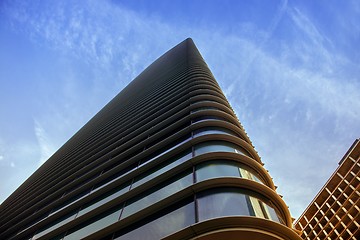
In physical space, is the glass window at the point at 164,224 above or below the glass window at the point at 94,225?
below

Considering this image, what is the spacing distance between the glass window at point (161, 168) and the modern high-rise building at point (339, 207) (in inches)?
2052

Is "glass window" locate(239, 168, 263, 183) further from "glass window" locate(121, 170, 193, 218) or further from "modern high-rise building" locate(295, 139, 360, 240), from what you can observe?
"modern high-rise building" locate(295, 139, 360, 240)

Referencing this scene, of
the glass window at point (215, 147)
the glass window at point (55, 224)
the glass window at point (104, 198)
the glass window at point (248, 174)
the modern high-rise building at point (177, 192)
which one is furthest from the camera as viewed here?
the glass window at point (55, 224)

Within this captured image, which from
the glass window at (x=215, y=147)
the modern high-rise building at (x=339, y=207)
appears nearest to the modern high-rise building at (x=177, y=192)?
the glass window at (x=215, y=147)

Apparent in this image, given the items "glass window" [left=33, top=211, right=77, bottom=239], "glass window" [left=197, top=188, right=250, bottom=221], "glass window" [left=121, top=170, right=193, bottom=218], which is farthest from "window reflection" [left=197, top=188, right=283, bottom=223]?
"glass window" [left=33, top=211, right=77, bottom=239]

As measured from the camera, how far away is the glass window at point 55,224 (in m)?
15.0

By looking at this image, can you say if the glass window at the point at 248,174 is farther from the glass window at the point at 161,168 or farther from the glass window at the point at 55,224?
the glass window at the point at 55,224

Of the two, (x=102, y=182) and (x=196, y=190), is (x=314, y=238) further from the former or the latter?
(x=196, y=190)

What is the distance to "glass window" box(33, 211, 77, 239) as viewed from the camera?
1503cm

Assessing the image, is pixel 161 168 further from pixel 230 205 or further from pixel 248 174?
pixel 230 205

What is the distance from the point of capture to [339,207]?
60250 mm

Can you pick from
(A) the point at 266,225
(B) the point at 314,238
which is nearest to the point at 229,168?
(A) the point at 266,225

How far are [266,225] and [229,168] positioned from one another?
340cm

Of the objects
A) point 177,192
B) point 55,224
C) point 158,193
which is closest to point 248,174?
point 177,192
